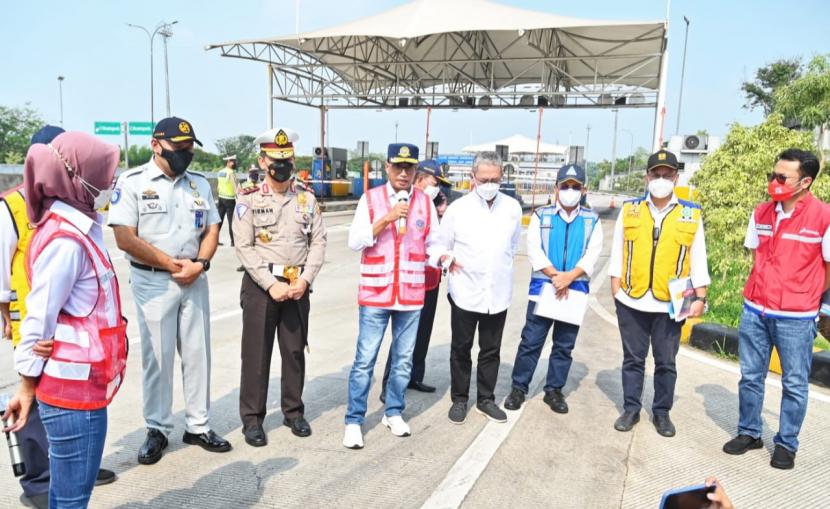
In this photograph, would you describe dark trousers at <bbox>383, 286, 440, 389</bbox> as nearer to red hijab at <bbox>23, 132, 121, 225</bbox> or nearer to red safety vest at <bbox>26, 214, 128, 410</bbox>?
red safety vest at <bbox>26, 214, 128, 410</bbox>

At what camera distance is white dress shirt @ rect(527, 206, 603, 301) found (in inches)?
165

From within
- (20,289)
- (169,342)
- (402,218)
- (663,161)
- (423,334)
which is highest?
(663,161)

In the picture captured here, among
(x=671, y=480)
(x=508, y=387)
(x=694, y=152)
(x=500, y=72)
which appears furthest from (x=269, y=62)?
(x=671, y=480)

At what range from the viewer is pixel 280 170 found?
3.61 meters

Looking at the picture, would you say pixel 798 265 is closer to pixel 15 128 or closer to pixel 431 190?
pixel 431 190

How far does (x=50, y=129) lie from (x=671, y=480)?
3.78 meters

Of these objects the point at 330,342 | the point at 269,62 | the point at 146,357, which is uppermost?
the point at 269,62

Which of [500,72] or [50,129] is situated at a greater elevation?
[500,72]

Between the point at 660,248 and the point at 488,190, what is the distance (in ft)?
4.01

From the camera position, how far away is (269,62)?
22938 millimetres

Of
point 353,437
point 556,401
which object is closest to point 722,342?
point 556,401

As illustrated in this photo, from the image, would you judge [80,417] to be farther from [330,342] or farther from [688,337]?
[688,337]

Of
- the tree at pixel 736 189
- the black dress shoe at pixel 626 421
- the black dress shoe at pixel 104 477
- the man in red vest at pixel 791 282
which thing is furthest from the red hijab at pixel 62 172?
the tree at pixel 736 189

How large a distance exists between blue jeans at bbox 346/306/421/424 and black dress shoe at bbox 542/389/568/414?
119cm
